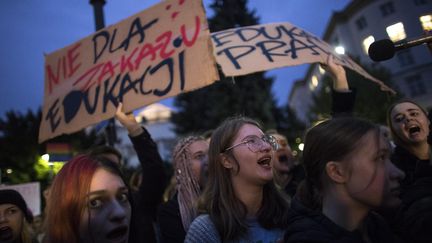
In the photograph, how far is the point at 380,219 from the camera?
5.41 ft

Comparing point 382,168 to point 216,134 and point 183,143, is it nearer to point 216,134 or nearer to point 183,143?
point 216,134

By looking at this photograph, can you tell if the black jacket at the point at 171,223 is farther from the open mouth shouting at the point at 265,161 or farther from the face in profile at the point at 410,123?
the face in profile at the point at 410,123

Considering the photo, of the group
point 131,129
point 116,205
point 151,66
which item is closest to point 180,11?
point 151,66

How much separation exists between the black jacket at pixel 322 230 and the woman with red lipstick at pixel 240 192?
55cm

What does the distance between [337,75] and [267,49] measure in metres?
0.69

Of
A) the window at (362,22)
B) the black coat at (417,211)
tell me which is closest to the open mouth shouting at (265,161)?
the black coat at (417,211)

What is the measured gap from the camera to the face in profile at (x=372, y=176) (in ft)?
4.99

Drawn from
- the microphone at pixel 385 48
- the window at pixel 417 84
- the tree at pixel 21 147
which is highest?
the tree at pixel 21 147

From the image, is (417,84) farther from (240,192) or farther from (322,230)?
(322,230)

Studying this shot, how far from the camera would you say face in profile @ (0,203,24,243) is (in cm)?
242

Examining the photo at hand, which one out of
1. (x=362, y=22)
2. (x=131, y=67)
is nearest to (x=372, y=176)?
(x=131, y=67)

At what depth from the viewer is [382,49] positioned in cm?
159

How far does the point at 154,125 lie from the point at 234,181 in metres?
55.0

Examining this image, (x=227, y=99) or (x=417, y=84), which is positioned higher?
(x=227, y=99)
